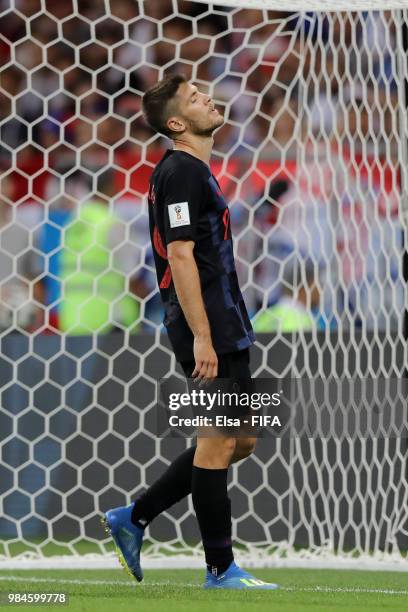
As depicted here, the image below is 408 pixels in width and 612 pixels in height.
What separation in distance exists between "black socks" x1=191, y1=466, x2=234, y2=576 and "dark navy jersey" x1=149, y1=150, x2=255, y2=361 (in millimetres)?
315

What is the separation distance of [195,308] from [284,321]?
199cm

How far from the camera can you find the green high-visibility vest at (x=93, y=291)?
17.0ft

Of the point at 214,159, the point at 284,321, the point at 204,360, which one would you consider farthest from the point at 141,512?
the point at 214,159

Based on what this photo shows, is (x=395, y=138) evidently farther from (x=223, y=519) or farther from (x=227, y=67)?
(x=223, y=519)

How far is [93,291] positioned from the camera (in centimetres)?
520

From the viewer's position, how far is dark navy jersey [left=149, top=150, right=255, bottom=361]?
3.15 m

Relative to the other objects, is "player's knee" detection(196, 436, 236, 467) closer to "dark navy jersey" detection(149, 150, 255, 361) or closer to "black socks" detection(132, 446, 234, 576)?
"black socks" detection(132, 446, 234, 576)

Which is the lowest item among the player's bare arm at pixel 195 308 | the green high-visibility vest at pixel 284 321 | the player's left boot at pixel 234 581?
the player's left boot at pixel 234 581

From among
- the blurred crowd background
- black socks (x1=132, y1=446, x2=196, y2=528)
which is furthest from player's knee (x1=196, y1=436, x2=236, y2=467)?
the blurred crowd background

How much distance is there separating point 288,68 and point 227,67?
38cm

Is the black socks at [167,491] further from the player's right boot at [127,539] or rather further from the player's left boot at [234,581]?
the player's left boot at [234,581]

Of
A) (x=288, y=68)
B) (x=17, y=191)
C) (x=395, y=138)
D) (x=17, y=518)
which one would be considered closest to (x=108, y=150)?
(x=17, y=191)

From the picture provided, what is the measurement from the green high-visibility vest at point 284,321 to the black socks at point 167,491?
5.26 ft

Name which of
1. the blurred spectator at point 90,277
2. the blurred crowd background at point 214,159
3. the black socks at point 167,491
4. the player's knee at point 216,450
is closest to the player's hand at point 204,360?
the player's knee at point 216,450
